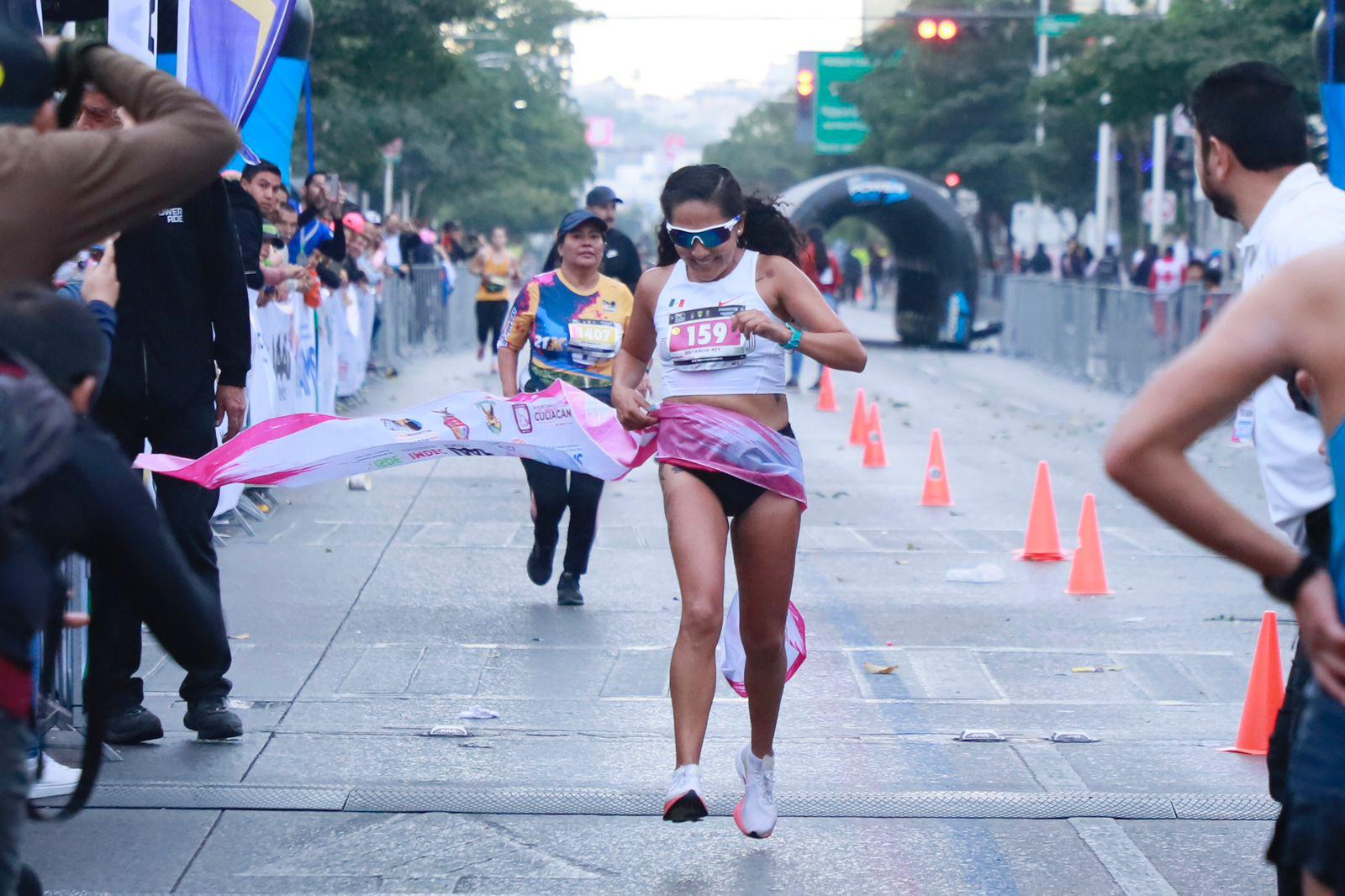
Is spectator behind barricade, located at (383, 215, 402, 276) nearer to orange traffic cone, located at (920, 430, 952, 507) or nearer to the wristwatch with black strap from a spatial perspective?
orange traffic cone, located at (920, 430, 952, 507)

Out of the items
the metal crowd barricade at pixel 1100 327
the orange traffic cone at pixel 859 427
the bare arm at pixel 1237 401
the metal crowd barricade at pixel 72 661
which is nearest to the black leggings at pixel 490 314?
the orange traffic cone at pixel 859 427

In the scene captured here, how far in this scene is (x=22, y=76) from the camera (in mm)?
3117

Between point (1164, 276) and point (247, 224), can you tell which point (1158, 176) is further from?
point (247, 224)

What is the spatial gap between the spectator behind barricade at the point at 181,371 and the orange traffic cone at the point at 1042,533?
17.7 feet

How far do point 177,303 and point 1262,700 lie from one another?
3697 mm

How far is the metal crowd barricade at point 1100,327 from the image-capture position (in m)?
20.5

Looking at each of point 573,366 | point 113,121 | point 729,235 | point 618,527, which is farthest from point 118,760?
point 618,527

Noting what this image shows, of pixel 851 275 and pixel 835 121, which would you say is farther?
pixel 851 275

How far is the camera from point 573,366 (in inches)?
334

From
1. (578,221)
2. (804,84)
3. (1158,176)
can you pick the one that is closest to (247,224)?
(578,221)

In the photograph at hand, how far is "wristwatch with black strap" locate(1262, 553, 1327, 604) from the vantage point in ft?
8.34

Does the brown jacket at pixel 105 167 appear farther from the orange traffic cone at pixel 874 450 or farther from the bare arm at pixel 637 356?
the orange traffic cone at pixel 874 450

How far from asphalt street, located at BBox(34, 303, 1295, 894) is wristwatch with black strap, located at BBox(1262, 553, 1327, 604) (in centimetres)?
230

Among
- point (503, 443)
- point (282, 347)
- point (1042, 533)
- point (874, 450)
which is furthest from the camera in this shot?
point (874, 450)
